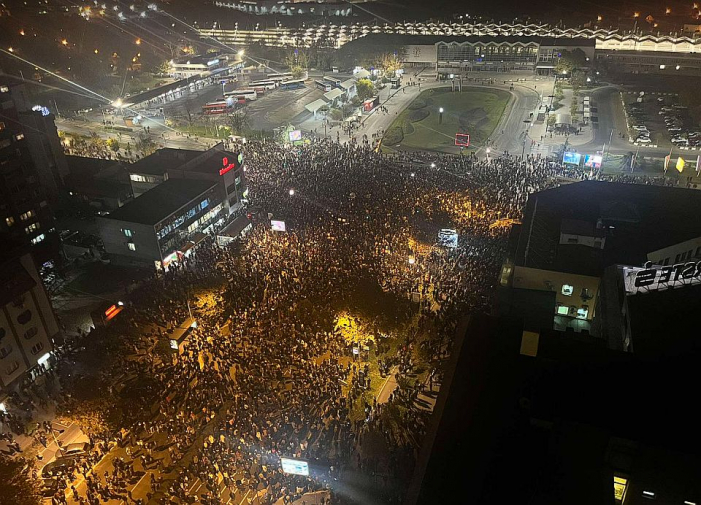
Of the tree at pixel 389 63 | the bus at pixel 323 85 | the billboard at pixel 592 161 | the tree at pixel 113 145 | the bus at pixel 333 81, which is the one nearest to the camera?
the billboard at pixel 592 161

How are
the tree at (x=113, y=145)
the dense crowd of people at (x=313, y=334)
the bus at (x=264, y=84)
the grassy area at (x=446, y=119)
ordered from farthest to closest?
the bus at (x=264, y=84), the tree at (x=113, y=145), the grassy area at (x=446, y=119), the dense crowd of people at (x=313, y=334)

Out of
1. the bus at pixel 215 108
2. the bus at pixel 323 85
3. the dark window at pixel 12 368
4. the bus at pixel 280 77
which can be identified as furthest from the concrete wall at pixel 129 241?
the bus at pixel 280 77

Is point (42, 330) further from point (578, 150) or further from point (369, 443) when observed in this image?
point (578, 150)

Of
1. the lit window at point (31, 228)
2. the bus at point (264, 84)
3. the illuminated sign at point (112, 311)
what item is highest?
the lit window at point (31, 228)

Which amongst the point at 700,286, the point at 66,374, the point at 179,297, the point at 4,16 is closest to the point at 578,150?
the point at 700,286

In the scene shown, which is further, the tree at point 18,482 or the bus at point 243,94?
the bus at point 243,94

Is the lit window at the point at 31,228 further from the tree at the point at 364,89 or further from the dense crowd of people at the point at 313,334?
the tree at the point at 364,89

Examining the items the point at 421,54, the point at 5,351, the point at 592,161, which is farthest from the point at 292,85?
the point at 5,351

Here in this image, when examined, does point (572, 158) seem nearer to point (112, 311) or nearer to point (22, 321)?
point (112, 311)
